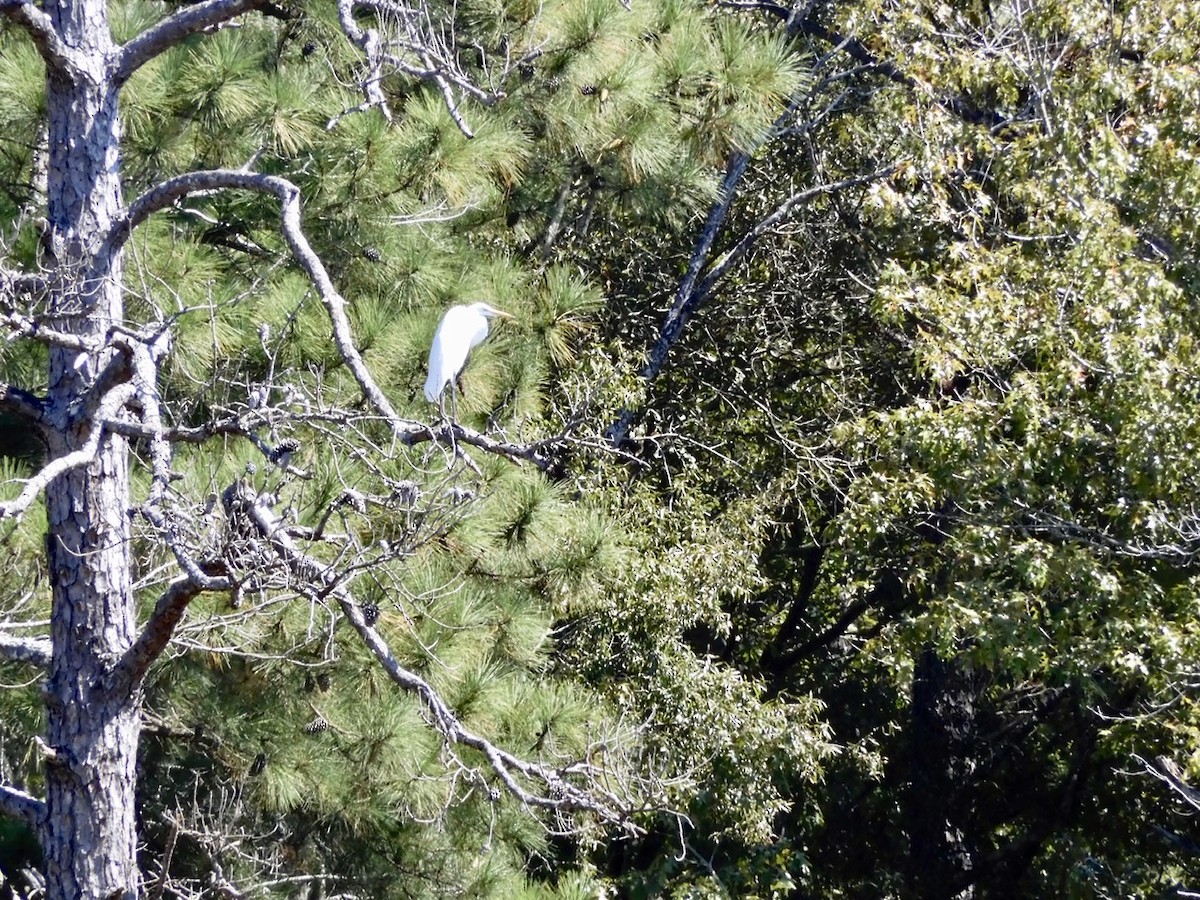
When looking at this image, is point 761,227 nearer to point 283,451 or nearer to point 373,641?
point 373,641

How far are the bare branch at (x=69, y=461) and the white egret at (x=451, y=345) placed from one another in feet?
4.41

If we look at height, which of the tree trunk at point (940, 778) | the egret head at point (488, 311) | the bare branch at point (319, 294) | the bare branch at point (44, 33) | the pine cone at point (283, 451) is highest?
the bare branch at point (44, 33)

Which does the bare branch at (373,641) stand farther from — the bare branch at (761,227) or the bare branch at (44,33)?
the bare branch at (761,227)

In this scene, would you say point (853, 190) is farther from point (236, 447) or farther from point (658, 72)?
point (236, 447)

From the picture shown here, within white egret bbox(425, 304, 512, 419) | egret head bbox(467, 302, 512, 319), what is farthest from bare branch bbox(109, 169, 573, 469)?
egret head bbox(467, 302, 512, 319)

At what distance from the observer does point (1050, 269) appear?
5.61 m

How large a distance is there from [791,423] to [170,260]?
3.96 m

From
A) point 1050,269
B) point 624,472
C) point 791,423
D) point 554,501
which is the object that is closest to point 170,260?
point 554,501

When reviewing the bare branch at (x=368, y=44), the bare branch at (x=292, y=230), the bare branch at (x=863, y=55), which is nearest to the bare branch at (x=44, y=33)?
the bare branch at (x=292, y=230)

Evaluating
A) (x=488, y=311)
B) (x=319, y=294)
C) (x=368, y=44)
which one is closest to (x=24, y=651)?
(x=319, y=294)

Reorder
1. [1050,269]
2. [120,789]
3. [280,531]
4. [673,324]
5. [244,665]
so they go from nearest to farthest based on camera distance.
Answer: [280,531] → [120,789] → [244,665] → [1050,269] → [673,324]

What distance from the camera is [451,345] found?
4250 mm

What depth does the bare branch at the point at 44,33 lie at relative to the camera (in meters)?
2.91

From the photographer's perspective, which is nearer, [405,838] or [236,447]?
[236,447]
